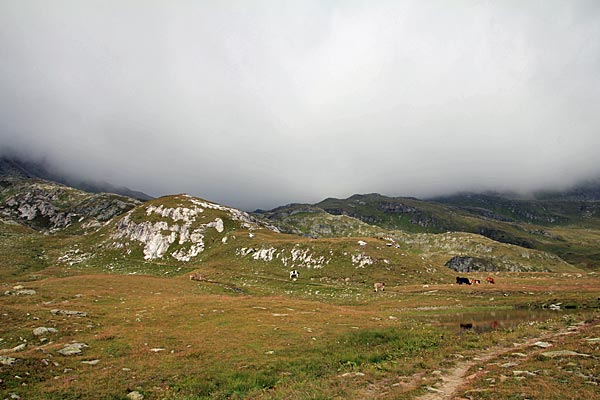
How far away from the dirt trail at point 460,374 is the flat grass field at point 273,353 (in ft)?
0.34

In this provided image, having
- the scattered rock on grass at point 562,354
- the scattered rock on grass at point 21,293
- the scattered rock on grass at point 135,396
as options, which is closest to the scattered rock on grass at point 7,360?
the scattered rock on grass at point 135,396

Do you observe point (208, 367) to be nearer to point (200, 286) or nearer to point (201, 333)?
point (201, 333)

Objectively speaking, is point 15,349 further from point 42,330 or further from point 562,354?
point 562,354

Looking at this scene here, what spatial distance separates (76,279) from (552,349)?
7292cm

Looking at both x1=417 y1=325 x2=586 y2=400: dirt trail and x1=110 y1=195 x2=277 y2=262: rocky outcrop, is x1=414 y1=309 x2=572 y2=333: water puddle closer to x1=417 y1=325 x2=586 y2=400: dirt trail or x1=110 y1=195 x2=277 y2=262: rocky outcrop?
x1=417 y1=325 x2=586 y2=400: dirt trail

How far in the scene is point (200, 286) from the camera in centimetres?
6925

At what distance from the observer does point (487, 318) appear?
43812mm

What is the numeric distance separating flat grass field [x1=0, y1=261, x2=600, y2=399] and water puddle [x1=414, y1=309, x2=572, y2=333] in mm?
154

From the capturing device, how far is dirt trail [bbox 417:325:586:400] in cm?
1553

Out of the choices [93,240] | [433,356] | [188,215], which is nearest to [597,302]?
[433,356]

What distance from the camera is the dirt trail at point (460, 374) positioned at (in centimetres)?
1553

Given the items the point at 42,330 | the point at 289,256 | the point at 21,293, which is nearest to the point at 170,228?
the point at 289,256

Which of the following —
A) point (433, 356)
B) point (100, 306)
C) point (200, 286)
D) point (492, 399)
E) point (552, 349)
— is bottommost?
point (200, 286)

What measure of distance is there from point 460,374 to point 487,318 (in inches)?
1190
